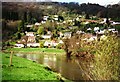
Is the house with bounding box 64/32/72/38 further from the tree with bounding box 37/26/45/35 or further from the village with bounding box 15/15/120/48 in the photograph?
the tree with bounding box 37/26/45/35

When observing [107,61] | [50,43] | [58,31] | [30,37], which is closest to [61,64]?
[50,43]

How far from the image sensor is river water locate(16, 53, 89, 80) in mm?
5500

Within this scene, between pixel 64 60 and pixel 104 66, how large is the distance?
386 cm

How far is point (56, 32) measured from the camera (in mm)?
7645

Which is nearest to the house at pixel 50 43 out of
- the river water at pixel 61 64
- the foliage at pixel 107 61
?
the river water at pixel 61 64

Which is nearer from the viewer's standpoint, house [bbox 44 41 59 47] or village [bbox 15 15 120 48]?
village [bbox 15 15 120 48]

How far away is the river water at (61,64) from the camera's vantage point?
5.50 m

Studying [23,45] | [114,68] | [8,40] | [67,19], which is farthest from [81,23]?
[114,68]

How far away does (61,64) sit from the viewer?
683cm

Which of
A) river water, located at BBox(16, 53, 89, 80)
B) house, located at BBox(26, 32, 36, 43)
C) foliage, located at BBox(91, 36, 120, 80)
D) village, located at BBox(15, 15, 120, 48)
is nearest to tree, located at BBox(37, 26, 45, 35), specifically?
village, located at BBox(15, 15, 120, 48)

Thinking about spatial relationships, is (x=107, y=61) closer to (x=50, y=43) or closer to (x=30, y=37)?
(x=30, y=37)

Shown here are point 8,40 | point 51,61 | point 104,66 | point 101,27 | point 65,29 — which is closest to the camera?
point 104,66

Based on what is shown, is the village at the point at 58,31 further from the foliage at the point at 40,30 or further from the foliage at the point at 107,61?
the foliage at the point at 107,61

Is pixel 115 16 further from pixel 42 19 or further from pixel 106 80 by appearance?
pixel 106 80
